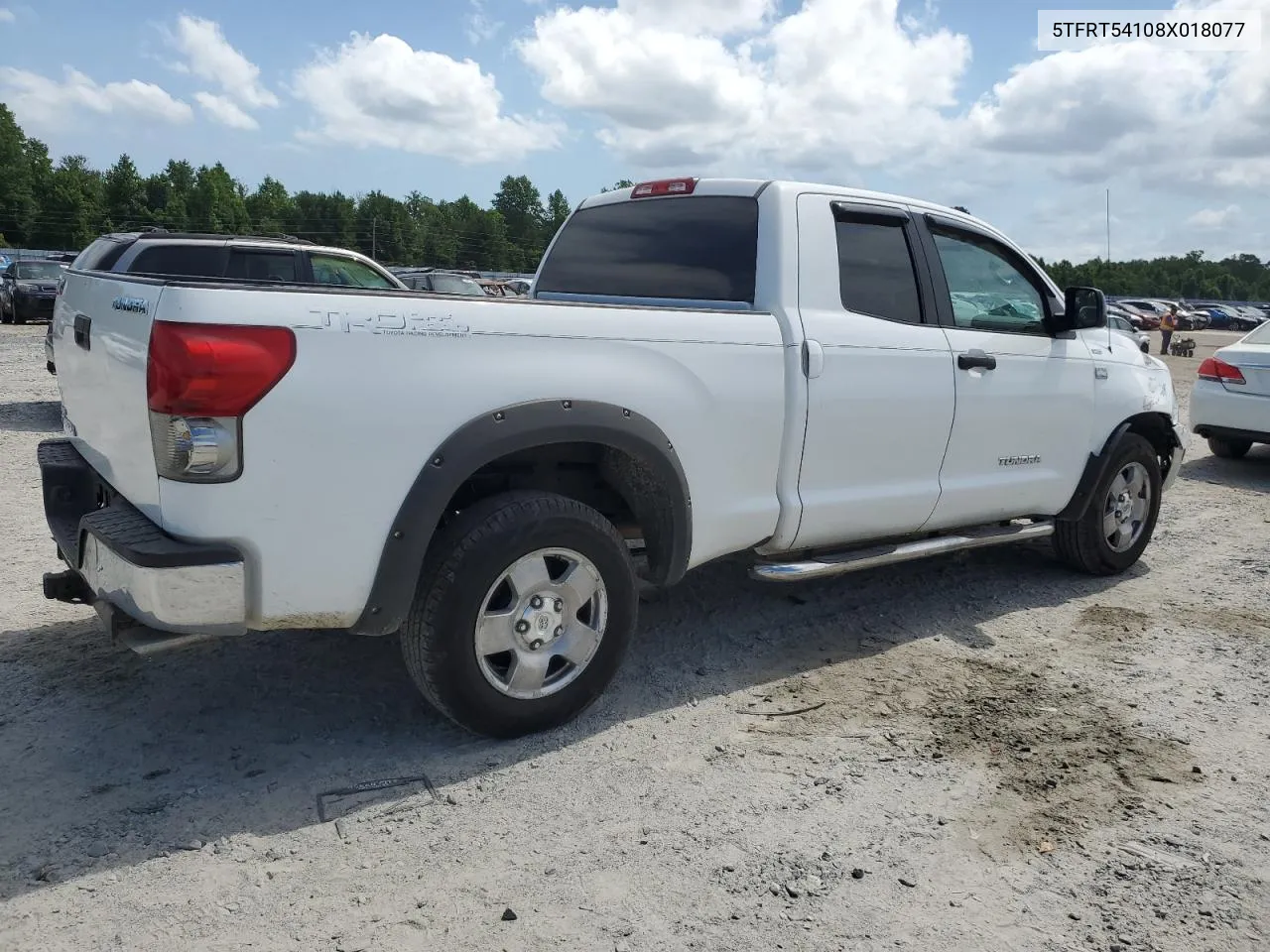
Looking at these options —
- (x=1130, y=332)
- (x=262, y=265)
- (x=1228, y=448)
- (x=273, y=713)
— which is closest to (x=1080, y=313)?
(x=273, y=713)

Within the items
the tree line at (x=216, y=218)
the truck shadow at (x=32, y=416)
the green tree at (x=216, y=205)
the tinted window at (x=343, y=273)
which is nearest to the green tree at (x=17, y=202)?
the tree line at (x=216, y=218)

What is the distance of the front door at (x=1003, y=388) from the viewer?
4.76 m

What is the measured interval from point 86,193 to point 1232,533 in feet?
333

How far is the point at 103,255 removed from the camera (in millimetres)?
9539

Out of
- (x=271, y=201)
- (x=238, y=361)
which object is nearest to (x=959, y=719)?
(x=238, y=361)

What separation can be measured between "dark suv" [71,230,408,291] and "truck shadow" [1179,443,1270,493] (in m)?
7.60

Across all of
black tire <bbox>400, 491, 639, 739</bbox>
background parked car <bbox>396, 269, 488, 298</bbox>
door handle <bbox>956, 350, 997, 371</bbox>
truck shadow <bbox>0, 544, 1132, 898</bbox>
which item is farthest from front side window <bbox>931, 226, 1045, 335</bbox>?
background parked car <bbox>396, 269, 488, 298</bbox>

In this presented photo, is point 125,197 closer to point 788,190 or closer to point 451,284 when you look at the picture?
point 451,284

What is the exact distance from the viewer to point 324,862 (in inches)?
112

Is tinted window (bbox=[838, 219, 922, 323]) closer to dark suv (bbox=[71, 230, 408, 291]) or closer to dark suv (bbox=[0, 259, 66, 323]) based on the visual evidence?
dark suv (bbox=[71, 230, 408, 291])

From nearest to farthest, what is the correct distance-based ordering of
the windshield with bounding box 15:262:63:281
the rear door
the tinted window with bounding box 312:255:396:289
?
the rear door < the tinted window with bounding box 312:255:396:289 < the windshield with bounding box 15:262:63:281

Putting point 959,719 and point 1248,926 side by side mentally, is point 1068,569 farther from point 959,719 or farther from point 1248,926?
point 1248,926

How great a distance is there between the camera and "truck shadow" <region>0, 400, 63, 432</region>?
962 cm

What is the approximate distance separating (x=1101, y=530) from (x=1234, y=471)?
524 centimetres
